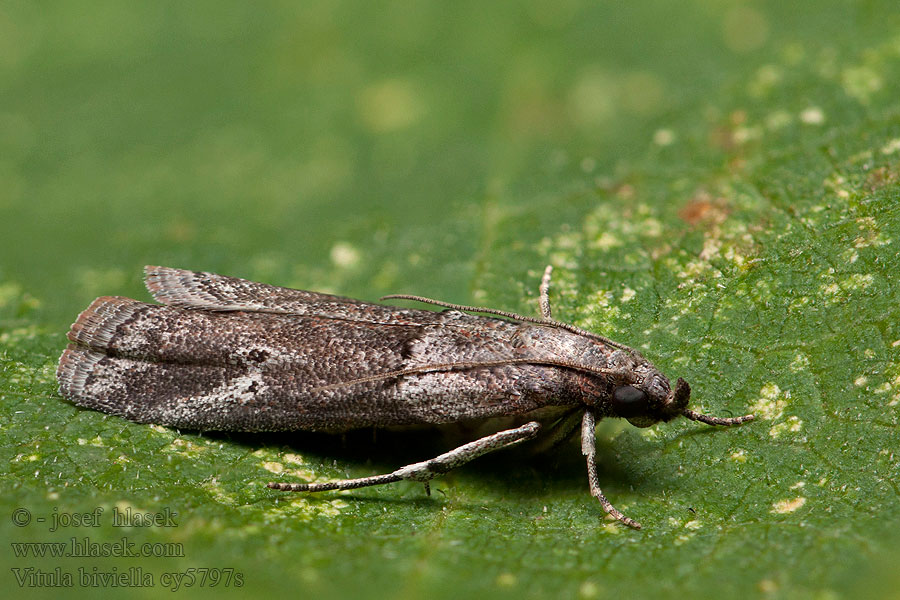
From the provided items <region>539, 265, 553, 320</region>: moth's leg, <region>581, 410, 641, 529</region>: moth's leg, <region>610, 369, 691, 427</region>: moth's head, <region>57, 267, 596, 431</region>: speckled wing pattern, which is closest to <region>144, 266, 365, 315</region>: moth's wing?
<region>57, 267, 596, 431</region>: speckled wing pattern

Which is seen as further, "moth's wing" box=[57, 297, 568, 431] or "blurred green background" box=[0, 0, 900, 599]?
"moth's wing" box=[57, 297, 568, 431]

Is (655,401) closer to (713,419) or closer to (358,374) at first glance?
(713,419)

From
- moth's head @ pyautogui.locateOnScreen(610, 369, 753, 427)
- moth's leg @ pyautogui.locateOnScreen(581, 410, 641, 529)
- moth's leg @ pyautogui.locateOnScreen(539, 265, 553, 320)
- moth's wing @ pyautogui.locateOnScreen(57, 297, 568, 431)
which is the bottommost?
moth's leg @ pyautogui.locateOnScreen(581, 410, 641, 529)

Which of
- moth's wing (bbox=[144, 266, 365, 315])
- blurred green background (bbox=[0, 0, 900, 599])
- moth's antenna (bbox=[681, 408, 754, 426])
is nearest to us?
blurred green background (bbox=[0, 0, 900, 599])

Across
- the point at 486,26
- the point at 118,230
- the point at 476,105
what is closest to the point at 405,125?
the point at 476,105

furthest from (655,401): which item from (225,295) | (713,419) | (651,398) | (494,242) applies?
(225,295)

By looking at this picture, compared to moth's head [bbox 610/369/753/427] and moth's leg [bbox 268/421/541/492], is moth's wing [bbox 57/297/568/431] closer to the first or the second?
moth's leg [bbox 268/421/541/492]

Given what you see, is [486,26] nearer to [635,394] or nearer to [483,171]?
[483,171]

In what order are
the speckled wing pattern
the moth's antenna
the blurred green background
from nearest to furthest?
the blurred green background < the moth's antenna < the speckled wing pattern
